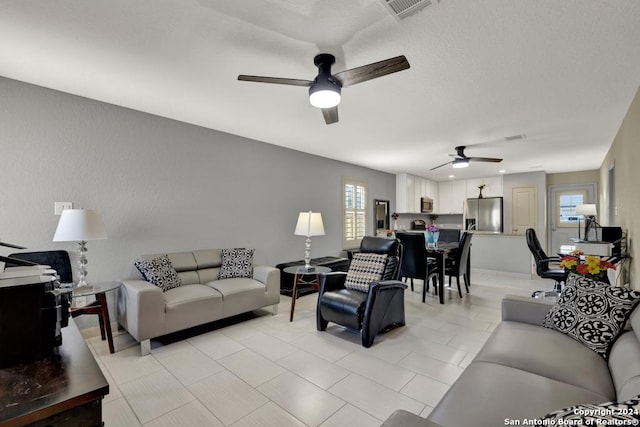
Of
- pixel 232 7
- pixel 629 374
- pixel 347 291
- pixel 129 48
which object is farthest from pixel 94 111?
pixel 629 374

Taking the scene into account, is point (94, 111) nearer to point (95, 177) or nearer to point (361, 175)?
point (95, 177)

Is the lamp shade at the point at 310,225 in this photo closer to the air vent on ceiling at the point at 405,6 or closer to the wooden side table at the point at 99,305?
the wooden side table at the point at 99,305

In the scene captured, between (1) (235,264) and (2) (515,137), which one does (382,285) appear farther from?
(2) (515,137)

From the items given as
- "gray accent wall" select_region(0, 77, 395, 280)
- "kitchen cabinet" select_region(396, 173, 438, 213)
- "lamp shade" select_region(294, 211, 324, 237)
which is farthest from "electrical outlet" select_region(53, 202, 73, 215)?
"kitchen cabinet" select_region(396, 173, 438, 213)

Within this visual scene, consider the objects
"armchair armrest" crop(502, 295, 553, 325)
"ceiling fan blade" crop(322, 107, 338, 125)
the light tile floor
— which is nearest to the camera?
the light tile floor

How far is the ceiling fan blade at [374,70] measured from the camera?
1.75 m

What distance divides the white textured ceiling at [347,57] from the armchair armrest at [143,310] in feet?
6.27

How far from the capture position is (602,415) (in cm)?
66

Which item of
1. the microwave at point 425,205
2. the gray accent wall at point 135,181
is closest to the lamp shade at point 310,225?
the gray accent wall at point 135,181

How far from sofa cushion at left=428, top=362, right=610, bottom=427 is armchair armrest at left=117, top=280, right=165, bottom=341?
2.52 meters

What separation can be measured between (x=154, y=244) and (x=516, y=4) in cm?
391

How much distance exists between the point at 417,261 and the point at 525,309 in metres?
2.19

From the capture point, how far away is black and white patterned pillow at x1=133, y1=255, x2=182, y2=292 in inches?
122

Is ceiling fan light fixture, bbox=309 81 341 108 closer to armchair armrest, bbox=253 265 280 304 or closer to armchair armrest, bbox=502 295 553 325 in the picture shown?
armchair armrest, bbox=502 295 553 325
